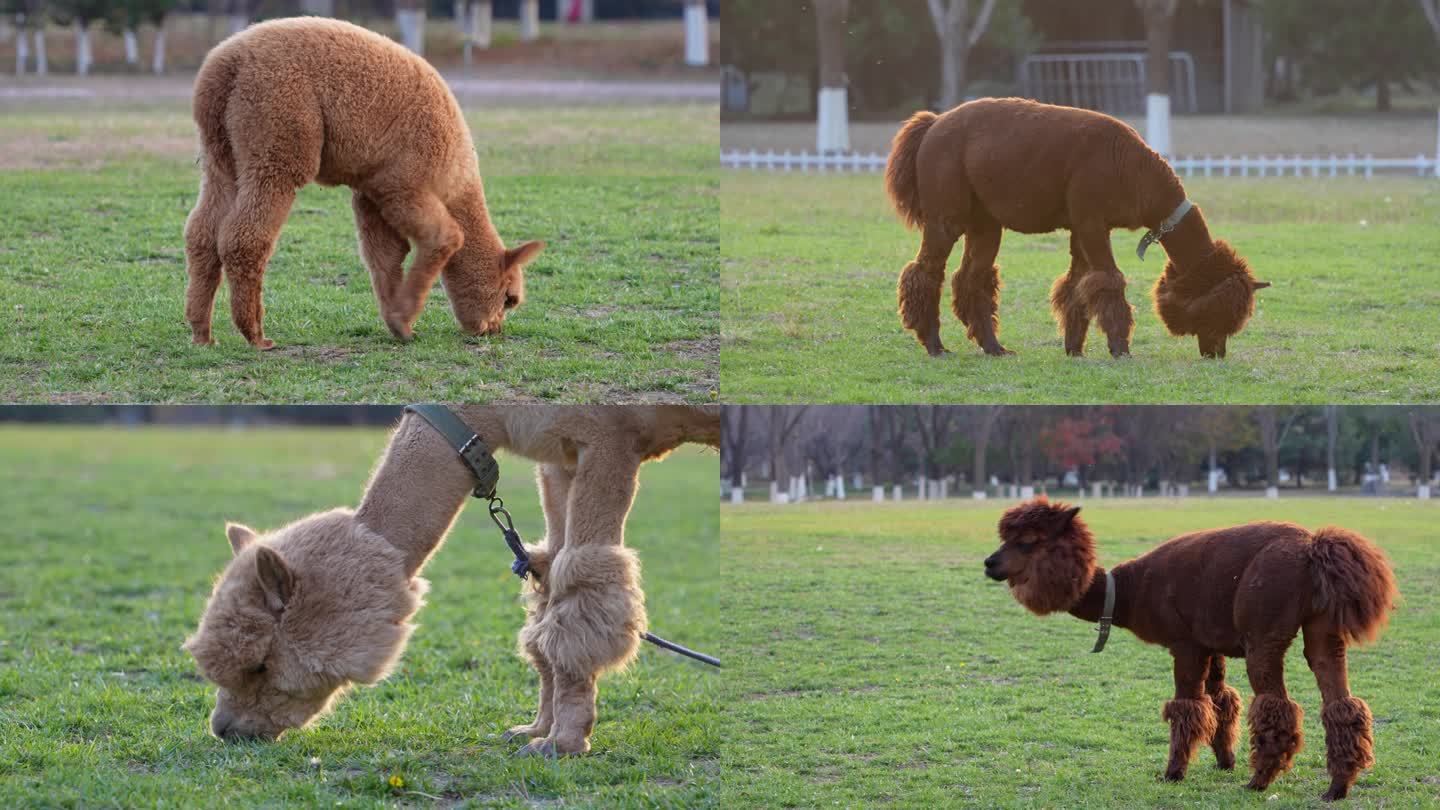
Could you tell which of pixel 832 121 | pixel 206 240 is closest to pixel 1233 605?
pixel 206 240

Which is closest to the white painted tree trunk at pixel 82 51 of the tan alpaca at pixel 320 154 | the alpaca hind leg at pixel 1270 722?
the tan alpaca at pixel 320 154

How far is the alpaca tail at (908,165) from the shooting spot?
7559 mm


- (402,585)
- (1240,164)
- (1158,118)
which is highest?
(1158,118)

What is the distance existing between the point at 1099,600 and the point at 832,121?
9.30 metres

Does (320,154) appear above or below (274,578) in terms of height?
above

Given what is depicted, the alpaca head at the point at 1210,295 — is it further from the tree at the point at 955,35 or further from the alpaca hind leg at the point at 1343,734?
the tree at the point at 955,35

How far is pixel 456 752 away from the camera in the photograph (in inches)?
213

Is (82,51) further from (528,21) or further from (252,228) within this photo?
(252,228)

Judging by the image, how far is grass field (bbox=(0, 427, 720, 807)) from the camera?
4871 mm

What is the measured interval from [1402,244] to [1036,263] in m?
5.15

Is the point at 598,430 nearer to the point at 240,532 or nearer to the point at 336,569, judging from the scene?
the point at 336,569

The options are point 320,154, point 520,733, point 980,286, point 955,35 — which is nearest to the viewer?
point 520,733

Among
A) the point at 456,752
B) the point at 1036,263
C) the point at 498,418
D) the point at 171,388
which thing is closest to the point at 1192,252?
the point at 1036,263

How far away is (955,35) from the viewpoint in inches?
467
